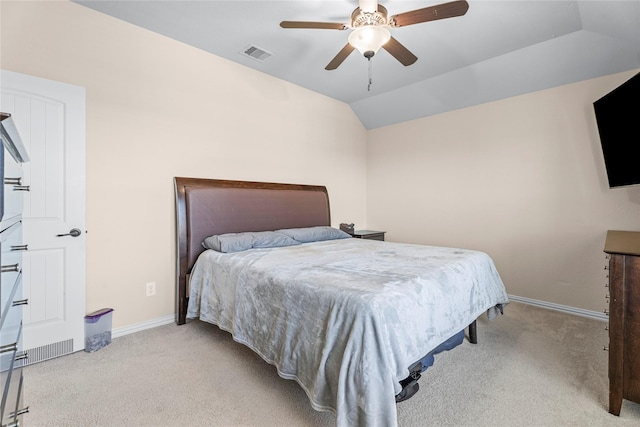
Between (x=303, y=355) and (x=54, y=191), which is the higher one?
(x=54, y=191)

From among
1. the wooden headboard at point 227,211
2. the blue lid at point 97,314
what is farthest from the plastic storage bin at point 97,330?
the wooden headboard at point 227,211

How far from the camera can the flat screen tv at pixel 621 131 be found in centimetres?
213

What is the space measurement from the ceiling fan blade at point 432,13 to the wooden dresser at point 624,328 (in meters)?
1.69

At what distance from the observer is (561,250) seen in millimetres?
3193

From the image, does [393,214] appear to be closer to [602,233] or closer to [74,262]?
[602,233]

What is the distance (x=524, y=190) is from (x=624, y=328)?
217 centimetres

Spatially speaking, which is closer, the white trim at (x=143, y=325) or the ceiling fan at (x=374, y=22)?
the ceiling fan at (x=374, y=22)

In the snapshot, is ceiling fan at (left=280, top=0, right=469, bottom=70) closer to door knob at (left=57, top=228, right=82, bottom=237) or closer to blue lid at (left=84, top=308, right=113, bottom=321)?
door knob at (left=57, top=228, right=82, bottom=237)

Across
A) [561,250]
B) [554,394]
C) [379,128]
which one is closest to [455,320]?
[554,394]

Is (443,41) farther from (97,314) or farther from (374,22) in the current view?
(97,314)

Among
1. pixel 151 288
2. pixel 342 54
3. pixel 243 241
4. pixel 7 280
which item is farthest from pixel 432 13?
pixel 151 288

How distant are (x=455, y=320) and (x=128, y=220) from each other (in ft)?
9.15

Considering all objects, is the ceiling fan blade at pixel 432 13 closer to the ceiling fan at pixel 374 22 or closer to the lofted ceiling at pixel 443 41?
the ceiling fan at pixel 374 22

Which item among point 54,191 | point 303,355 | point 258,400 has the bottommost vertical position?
point 258,400
